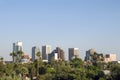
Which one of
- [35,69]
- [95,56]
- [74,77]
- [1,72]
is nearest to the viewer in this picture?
[74,77]

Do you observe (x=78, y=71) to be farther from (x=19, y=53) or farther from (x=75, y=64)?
(x=19, y=53)

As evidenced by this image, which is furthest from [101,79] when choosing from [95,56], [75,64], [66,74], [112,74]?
[95,56]

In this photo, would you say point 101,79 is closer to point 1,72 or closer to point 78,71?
point 78,71

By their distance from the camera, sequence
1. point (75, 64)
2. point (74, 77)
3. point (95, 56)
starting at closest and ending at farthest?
point (74, 77)
point (75, 64)
point (95, 56)

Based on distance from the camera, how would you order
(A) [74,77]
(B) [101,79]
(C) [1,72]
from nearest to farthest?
(B) [101,79] < (A) [74,77] < (C) [1,72]

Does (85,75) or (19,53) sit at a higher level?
(19,53)

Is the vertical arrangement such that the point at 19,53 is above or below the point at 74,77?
above

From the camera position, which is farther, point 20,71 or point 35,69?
point 35,69

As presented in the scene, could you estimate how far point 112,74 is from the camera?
68812 mm

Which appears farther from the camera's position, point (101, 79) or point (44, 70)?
point (44, 70)

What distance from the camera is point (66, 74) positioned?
72688 mm

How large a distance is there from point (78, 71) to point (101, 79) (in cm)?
763

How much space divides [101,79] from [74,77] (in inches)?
259

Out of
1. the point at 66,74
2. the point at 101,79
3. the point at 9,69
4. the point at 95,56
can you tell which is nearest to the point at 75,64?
the point at 95,56
